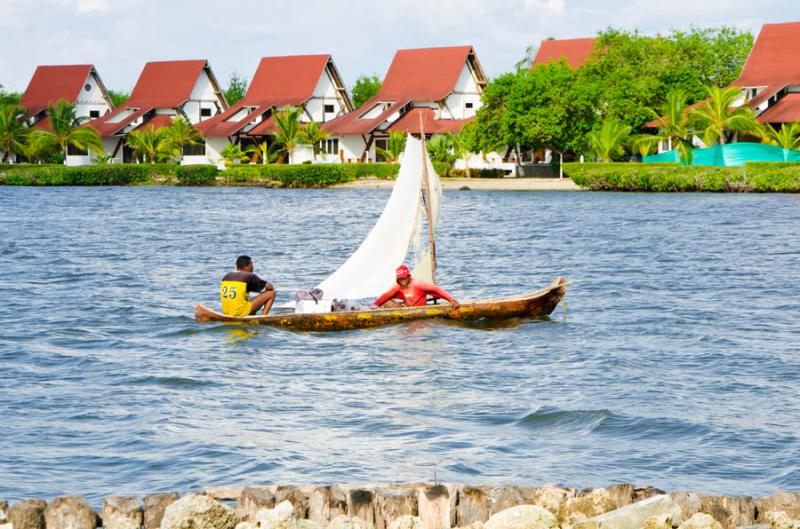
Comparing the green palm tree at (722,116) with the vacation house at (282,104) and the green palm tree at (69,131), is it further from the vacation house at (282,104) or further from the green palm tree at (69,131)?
the green palm tree at (69,131)

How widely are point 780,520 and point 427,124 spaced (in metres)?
72.1

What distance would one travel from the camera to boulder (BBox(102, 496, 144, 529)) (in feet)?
28.3

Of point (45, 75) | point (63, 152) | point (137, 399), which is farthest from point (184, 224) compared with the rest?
point (45, 75)

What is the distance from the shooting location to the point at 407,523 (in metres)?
8.36

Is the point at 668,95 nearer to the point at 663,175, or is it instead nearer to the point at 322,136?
the point at 663,175

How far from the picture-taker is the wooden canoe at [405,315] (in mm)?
20734

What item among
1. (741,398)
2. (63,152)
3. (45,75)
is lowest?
(741,398)

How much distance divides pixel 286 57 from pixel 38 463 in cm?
8192

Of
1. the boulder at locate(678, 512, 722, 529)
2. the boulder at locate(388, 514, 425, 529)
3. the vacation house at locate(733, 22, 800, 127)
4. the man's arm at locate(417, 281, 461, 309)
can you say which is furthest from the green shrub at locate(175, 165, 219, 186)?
the boulder at locate(678, 512, 722, 529)

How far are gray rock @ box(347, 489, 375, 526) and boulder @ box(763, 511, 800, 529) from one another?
2904 millimetres

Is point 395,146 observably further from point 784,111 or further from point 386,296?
point 386,296

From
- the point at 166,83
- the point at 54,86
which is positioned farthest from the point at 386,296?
the point at 54,86

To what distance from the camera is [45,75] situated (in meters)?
98.2

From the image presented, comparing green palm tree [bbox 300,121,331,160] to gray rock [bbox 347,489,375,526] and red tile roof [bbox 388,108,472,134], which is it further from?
gray rock [bbox 347,489,375,526]
